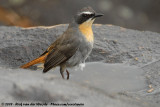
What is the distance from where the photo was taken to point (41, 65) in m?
5.88

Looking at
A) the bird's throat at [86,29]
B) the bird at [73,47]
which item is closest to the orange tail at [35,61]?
the bird at [73,47]

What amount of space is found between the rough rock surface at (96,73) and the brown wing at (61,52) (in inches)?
10.1

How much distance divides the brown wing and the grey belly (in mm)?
54

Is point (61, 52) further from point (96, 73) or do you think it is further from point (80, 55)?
point (96, 73)

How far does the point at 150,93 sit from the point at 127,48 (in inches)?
68.9

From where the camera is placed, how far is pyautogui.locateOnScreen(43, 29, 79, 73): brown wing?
16.8 feet

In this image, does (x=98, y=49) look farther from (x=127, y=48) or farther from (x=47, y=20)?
(x=47, y=20)

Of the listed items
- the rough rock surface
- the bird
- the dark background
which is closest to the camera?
the rough rock surface

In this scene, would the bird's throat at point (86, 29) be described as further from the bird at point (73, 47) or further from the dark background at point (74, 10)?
the dark background at point (74, 10)

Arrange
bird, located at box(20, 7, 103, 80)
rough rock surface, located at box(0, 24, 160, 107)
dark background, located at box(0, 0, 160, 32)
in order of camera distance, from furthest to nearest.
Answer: dark background, located at box(0, 0, 160, 32)
bird, located at box(20, 7, 103, 80)
rough rock surface, located at box(0, 24, 160, 107)

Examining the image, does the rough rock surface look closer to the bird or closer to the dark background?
the bird

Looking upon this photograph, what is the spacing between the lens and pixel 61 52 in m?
5.18

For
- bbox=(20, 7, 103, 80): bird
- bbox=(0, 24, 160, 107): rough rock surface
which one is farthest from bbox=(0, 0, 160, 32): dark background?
bbox=(20, 7, 103, 80): bird

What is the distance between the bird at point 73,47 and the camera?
5098mm
